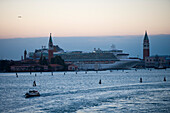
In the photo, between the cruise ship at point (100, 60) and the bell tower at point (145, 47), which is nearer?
the cruise ship at point (100, 60)

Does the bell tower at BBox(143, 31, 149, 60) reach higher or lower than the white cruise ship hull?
higher

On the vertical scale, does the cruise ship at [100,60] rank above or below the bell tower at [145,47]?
below

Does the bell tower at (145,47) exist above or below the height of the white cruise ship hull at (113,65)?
above

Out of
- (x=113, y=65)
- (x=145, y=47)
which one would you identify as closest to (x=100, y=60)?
(x=113, y=65)

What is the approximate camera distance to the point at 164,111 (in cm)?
2620

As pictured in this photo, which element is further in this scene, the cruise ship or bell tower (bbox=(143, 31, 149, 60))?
bell tower (bbox=(143, 31, 149, 60))

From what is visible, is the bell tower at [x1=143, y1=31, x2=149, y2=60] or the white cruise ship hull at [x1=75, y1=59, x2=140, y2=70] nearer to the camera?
the white cruise ship hull at [x1=75, y1=59, x2=140, y2=70]

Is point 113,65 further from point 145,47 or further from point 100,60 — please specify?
point 145,47

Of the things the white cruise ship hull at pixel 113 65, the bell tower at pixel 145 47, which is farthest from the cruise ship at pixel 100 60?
the bell tower at pixel 145 47

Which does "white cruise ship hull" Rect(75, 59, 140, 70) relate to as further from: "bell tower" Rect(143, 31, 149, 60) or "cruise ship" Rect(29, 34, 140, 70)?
"bell tower" Rect(143, 31, 149, 60)

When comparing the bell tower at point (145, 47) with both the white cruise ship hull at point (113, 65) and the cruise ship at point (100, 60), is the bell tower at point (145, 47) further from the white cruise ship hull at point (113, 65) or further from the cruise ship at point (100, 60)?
the white cruise ship hull at point (113, 65)

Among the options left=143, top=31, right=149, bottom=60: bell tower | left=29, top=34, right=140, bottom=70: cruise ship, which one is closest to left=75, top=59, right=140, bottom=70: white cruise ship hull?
left=29, top=34, right=140, bottom=70: cruise ship

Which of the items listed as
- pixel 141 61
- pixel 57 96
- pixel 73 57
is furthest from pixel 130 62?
pixel 57 96

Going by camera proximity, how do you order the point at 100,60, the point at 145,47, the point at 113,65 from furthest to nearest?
1. the point at 145,47
2. the point at 100,60
3. the point at 113,65
